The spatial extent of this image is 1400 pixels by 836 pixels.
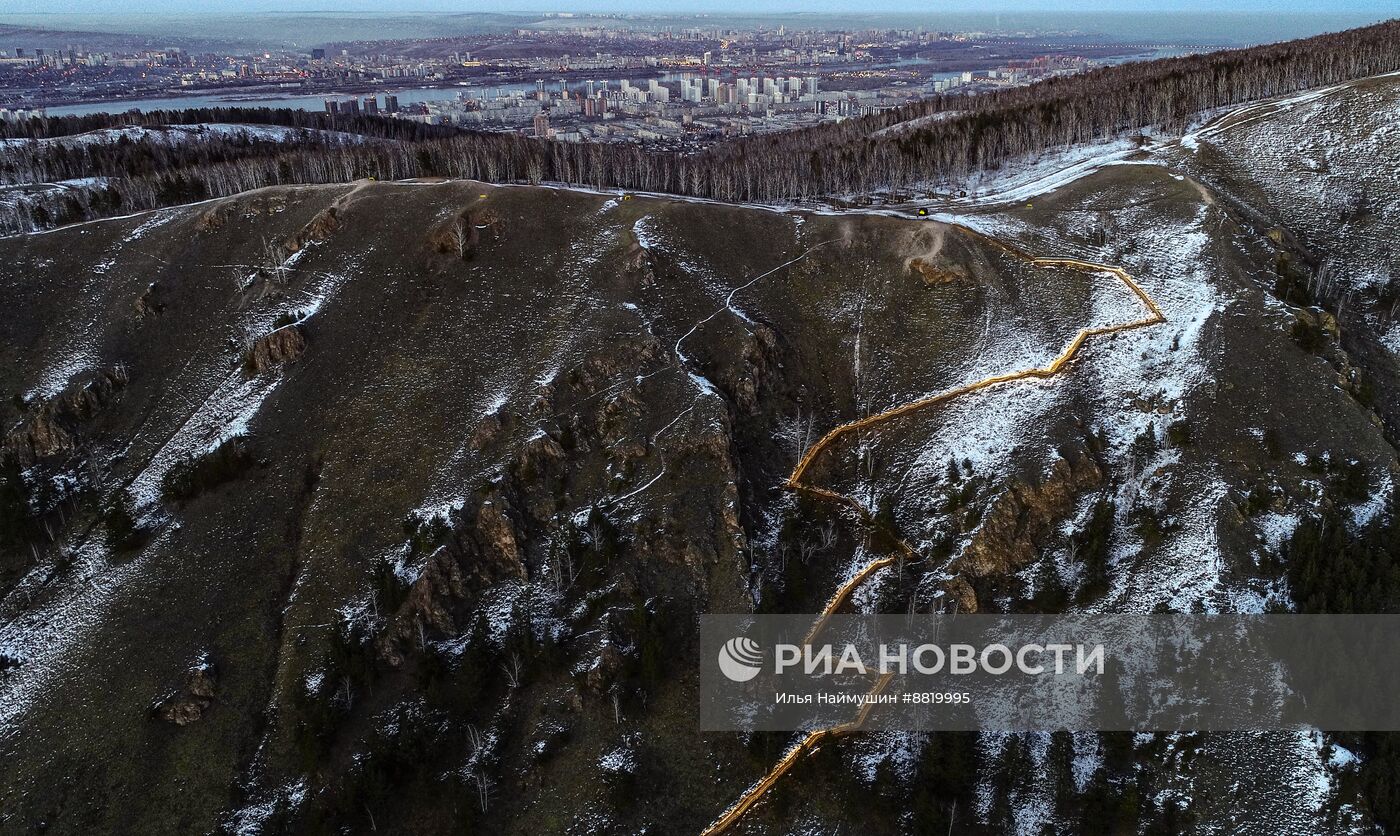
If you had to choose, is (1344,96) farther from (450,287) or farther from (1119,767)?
(450,287)

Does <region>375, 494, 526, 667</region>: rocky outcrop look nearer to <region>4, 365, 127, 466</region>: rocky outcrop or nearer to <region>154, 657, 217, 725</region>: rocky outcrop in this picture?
<region>154, 657, 217, 725</region>: rocky outcrop

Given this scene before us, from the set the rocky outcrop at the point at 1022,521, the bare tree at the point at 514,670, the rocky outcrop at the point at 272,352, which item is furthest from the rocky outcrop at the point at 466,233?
the rocky outcrop at the point at 1022,521

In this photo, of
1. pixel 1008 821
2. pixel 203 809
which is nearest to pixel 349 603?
pixel 203 809

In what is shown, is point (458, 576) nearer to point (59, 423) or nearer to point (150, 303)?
point (59, 423)

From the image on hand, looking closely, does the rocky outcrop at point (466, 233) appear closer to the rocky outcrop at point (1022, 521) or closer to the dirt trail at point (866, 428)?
the dirt trail at point (866, 428)

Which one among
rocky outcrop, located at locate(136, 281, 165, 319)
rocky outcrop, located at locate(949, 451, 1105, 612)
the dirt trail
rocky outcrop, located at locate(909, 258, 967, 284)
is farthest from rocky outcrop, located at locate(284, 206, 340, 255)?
rocky outcrop, located at locate(949, 451, 1105, 612)

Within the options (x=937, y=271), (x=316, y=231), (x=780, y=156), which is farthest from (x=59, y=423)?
(x=780, y=156)
